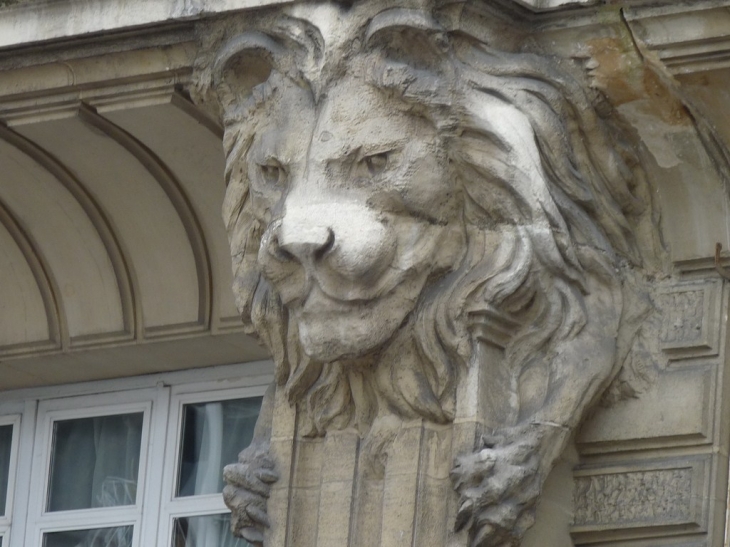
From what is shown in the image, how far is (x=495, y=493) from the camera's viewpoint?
5.38 metres

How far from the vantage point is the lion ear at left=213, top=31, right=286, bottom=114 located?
5.68 meters

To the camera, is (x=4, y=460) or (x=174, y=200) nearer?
(x=174, y=200)

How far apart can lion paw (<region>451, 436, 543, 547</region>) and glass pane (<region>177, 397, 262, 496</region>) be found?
1.21 m

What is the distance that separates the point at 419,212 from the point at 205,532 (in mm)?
1334

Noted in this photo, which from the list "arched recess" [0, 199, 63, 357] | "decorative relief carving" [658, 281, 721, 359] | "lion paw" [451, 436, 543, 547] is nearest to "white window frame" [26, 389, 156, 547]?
"arched recess" [0, 199, 63, 357]

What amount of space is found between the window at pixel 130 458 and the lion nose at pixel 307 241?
3.60ft

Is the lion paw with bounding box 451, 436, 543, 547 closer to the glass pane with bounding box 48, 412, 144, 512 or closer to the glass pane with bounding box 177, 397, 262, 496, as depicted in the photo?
the glass pane with bounding box 177, 397, 262, 496

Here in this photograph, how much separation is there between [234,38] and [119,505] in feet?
4.72

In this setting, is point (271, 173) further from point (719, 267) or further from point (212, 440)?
point (212, 440)

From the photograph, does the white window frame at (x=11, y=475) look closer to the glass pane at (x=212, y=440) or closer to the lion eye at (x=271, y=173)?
the glass pane at (x=212, y=440)

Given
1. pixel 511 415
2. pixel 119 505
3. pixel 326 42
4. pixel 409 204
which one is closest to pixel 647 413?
pixel 511 415

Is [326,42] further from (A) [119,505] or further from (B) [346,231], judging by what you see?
(A) [119,505]

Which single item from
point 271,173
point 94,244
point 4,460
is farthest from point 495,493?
point 4,460

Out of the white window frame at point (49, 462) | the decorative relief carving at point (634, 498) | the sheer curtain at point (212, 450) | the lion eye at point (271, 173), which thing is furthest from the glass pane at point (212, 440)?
the decorative relief carving at point (634, 498)
